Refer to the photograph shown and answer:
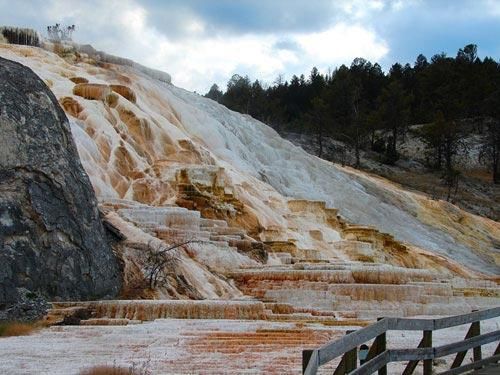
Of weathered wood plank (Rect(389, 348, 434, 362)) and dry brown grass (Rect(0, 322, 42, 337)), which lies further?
dry brown grass (Rect(0, 322, 42, 337))

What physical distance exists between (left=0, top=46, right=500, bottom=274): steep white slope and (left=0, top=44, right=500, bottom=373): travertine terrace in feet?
0.30

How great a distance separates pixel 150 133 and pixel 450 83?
51.3 metres

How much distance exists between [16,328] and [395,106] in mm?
60483

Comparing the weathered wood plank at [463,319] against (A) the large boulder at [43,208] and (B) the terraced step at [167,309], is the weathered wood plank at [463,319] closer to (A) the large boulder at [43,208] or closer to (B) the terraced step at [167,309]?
(B) the terraced step at [167,309]

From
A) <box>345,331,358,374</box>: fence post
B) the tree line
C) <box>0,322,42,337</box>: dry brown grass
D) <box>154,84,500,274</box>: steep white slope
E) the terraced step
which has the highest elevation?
the tree line

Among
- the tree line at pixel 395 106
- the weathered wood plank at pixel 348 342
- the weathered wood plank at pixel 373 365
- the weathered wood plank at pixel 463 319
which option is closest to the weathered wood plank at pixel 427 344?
the weathered wood plank at pixel 463 319

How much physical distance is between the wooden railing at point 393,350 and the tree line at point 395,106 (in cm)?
4967

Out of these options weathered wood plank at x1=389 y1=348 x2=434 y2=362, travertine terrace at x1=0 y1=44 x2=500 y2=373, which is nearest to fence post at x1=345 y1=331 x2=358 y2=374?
weathered wood plank at x1=389 y1=348 x2=434 y2=362

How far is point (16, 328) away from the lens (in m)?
12.8

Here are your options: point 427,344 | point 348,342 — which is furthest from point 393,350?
point 348,342

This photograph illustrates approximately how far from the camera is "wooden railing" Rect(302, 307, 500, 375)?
6.05 metres

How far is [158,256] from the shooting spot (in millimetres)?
17375

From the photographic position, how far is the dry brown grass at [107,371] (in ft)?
26.1

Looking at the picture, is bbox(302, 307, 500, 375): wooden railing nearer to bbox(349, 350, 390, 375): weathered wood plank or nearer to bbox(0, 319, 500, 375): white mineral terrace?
bbox(349, 350, 390, 375): weathered wood plank
